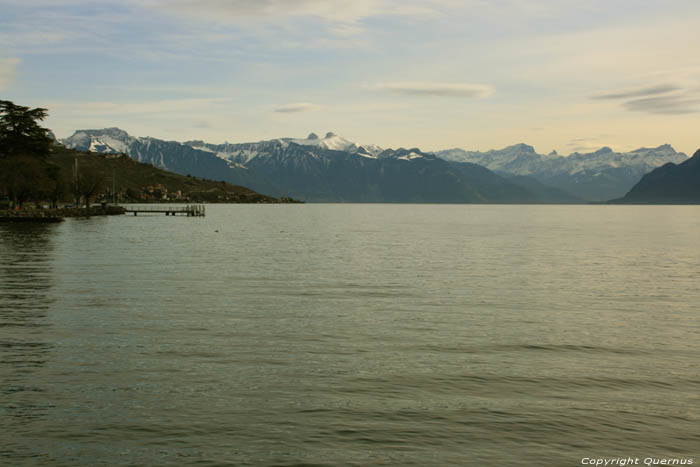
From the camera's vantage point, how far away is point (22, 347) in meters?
25.3

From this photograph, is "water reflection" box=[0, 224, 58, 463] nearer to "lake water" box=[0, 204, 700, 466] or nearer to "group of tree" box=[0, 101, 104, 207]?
"lake water" box=[0, 204, 700, 466]

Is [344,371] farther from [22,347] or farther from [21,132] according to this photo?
[21,132]

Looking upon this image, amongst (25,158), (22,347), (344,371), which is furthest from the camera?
(25,158)

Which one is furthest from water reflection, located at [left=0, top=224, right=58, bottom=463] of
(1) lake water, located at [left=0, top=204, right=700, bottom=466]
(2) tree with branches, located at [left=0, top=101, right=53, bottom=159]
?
(2) tree with branches, located at [left=0, top=101, right=53, bottom=159]

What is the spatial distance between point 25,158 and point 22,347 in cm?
14460

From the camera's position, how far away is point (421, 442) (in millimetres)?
16219

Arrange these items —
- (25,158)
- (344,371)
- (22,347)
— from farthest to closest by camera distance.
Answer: (25,158) < (22,347) < (344,371)

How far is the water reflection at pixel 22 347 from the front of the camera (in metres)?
16.9

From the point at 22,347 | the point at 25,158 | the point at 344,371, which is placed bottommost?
the point at 344,371

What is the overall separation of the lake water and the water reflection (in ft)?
0.37

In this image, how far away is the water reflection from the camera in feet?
55.5

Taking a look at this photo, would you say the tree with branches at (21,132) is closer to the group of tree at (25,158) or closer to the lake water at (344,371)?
the group of tree at (25,158)

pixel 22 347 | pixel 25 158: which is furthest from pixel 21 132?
pixel 22 347

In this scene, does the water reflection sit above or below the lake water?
above
